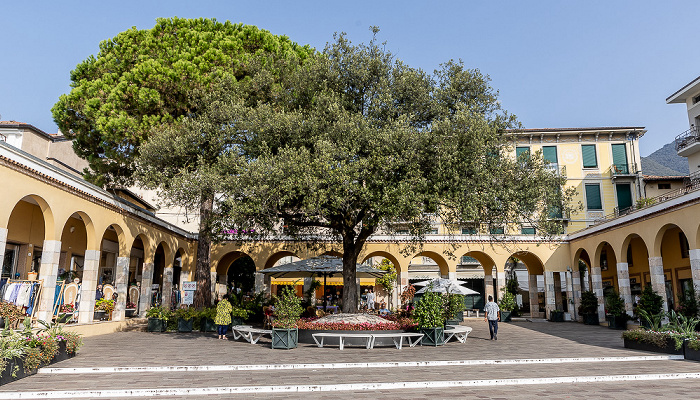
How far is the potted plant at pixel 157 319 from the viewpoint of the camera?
18891 mm

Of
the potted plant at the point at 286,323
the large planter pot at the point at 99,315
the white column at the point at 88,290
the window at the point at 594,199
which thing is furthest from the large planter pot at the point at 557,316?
the white column at the point at 88,290

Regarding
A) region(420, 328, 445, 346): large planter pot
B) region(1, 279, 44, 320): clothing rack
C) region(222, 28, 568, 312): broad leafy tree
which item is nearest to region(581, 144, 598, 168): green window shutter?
region(222, 28, 568, 312): broad leafy tree

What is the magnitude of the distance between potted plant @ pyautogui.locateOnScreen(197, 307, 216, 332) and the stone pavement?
4.10 meters

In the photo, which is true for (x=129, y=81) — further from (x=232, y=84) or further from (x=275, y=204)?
(x=275, y=204)

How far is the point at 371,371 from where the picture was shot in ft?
31.8

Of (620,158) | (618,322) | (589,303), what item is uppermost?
(620,158)

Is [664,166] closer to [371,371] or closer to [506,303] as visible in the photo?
[506,303]

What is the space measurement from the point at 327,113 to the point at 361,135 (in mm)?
1918

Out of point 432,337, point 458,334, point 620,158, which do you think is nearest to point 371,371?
point 432,337

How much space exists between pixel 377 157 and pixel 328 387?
22.9 feet

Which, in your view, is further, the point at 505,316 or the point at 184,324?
the point at 505,316

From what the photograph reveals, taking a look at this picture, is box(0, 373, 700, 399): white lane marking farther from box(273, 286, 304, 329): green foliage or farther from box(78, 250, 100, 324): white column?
box(78, 250, 100, 324): white column

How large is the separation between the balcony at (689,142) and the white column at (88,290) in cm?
3240

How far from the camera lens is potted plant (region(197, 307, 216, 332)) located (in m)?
19.3
